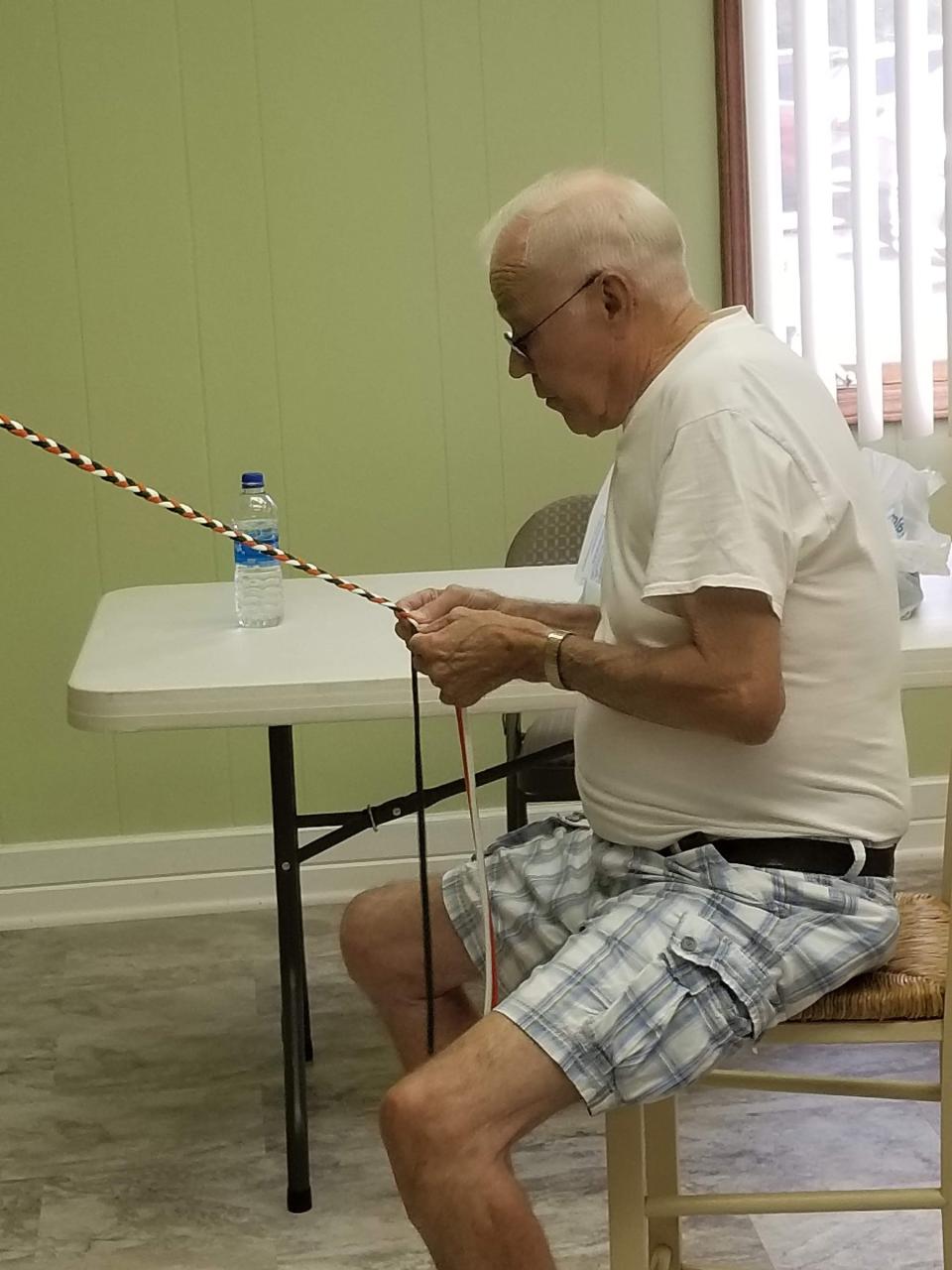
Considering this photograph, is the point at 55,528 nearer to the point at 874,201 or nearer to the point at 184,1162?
the point at 184,1162

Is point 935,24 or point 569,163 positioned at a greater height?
point 935,24

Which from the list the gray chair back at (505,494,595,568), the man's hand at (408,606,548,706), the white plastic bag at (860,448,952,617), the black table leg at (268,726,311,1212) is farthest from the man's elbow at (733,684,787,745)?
the gray chair back at (505,494,595,568)

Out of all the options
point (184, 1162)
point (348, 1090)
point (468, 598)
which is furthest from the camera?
point (348, 1090)

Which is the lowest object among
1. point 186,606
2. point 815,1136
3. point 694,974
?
point 815,1136

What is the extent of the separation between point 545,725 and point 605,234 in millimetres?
1238

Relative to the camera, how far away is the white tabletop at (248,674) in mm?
1876

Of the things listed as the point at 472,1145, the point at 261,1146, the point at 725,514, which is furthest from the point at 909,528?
the point at 261,1146

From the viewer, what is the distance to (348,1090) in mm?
2533

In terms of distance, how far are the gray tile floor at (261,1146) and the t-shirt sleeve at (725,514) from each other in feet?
3.34

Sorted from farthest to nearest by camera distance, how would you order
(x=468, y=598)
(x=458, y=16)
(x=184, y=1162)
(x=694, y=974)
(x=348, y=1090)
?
(x=458, y=16) < (x=348, y=1090) < (x=184, y=1162) < (x=468, y=598) < (x=694, y=974)

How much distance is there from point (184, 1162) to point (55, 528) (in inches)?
56.5

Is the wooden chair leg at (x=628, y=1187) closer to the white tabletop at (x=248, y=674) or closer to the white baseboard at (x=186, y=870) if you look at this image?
the white tabletop at (x=248, y=674)

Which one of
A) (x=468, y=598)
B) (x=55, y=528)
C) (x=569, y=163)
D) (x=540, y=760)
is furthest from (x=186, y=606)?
(x=569, y=163)

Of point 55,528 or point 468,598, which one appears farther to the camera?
point 55,528
